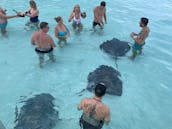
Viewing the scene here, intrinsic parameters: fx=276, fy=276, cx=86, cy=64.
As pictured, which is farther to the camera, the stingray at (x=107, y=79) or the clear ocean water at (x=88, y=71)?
the stingray at (x=107, y=79)

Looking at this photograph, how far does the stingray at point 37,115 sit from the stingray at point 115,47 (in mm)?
4102

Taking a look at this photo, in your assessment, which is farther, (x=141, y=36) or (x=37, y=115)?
(x=141, y=36)

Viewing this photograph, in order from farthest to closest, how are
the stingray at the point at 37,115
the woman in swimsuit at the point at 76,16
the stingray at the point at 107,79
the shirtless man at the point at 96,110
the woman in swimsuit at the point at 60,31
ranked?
the woman in swimsuit at the point at 76,16 → the woman in swimsuit at the point at 60,31 → the stingray at the point at 107,79 → the stingray at the point at 37,115 → the shirtless man at the point at 96,110

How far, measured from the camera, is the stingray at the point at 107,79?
9674mm

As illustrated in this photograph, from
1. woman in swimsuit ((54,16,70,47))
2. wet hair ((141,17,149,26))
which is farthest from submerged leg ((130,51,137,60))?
woman in swimsuit ((54,16,70,47))

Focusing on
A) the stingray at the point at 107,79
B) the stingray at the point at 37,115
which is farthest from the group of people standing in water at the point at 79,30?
the stingray at the point at 107,79

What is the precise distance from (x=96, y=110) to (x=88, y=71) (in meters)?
4.31

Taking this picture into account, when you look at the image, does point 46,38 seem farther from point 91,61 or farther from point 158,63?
point 158,63

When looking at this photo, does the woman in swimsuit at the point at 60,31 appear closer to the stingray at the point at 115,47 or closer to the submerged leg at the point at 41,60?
the submerged leg at the point at 41,60

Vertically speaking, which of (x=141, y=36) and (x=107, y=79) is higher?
(x=141, y=36)

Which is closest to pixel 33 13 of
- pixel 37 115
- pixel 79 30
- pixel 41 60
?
pixel 79 30

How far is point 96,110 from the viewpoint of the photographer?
6.72 m

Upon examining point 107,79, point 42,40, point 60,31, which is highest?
point 42,40

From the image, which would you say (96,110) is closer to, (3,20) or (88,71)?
(88,71)
